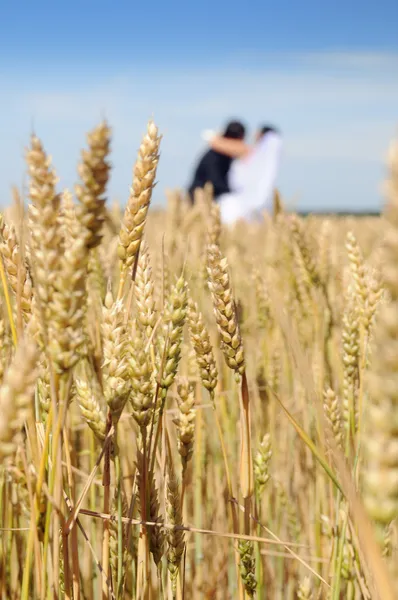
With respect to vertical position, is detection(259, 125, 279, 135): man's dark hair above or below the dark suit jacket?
above

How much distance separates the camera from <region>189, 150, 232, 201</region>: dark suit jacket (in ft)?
33.3

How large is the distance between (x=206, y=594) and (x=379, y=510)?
3.57 feet

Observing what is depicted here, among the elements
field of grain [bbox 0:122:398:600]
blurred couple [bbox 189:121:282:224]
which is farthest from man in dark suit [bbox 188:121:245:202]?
field of grain [bbox 0:122:398:600]

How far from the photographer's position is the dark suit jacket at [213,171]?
33.3 ft

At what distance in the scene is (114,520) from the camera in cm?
77

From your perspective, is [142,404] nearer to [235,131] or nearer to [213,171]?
[213,171]

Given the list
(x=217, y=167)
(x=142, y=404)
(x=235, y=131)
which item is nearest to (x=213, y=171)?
(x=217, y=167)

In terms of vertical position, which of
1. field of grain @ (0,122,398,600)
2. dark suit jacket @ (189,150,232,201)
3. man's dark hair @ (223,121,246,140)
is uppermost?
man's dark hair @ (223,121,246,140)

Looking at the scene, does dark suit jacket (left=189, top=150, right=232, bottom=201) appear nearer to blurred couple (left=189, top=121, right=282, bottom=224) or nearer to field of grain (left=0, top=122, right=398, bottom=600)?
blurred couple (left=189, top=121, right=282, bottom=224)

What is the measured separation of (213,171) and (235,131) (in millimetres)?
767

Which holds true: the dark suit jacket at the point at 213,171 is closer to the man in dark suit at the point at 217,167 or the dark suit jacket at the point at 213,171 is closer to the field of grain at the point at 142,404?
the man in dark suit at the point at 217,167

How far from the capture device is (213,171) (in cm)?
1022

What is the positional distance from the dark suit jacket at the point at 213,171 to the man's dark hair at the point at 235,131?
13.6 inches

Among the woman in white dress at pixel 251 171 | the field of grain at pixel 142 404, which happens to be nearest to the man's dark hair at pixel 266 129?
the woman in white dress at pixel 251 171
